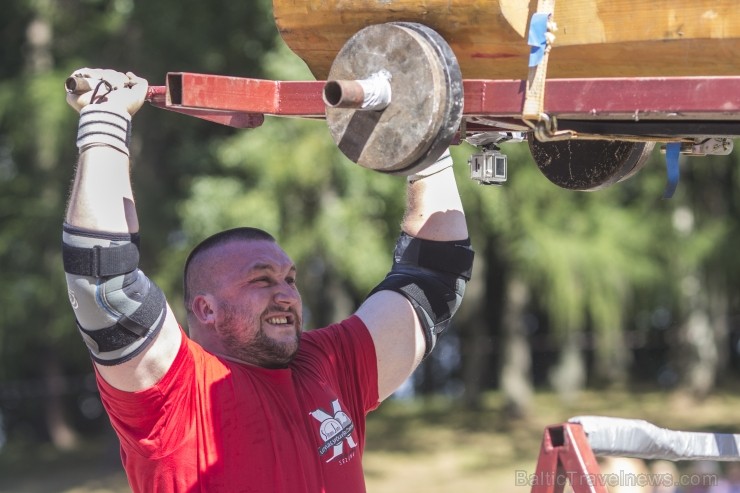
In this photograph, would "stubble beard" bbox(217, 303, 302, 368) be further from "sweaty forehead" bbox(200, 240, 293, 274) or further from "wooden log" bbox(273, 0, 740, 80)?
"wooden log" bbox(273, 0, 740, 80)

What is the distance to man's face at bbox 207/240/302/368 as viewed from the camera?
3.12m

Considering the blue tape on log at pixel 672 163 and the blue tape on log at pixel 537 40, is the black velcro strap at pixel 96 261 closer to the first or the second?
the blue tape on log at pixel 537 40

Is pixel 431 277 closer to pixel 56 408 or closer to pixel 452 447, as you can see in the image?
pixel 452 447

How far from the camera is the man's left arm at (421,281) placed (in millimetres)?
3484

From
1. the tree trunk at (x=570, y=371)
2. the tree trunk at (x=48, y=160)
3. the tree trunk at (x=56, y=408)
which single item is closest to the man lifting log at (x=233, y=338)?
the tree trunk at (x=48, y=160)

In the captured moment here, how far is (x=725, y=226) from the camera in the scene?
16.7 metres

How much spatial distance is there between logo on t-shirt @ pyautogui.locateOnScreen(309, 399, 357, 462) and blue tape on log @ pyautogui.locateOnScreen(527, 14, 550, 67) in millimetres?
1289

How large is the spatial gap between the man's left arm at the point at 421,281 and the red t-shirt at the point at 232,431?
34 centimetres

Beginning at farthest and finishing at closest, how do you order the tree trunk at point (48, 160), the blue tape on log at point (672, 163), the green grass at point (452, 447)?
the tree trunk at point (48, 160) → the green grass at point (452, 447) → the blue tape on log at point (672, 163)

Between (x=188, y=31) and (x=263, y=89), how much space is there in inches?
478

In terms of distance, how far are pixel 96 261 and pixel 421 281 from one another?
1.20m

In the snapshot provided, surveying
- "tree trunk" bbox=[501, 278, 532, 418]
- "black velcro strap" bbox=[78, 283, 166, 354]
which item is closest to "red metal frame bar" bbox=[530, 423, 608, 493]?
"black velcro strap" bbox=[78, 283, 166, 354]

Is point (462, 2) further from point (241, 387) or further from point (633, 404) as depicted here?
point (633, 404)

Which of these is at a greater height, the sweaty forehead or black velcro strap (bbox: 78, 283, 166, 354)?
the sweaty forehead
